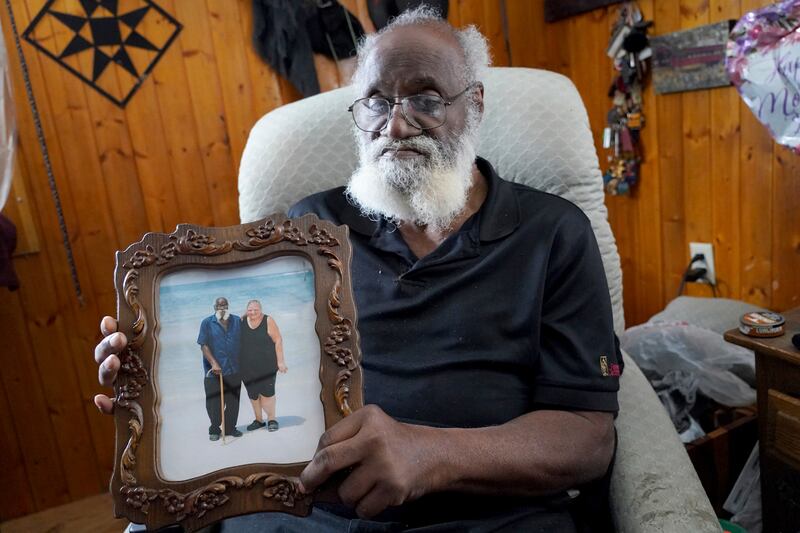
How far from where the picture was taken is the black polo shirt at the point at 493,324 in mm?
950

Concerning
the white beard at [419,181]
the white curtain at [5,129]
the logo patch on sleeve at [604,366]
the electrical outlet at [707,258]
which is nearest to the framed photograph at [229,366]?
the white beard at [419,181]

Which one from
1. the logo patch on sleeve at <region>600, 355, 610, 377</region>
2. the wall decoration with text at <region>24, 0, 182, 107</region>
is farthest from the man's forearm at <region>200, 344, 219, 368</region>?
the wall decoration with text at <region>24, 0, 182, 107</region>

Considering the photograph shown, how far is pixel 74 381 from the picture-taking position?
6.84 feet

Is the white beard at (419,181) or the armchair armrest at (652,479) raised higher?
the white beard at (419,181)

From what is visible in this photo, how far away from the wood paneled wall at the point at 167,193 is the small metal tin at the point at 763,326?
0.70 metres

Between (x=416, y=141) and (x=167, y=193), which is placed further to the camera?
(x=167, y=193)

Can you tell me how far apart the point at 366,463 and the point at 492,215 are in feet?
1.77

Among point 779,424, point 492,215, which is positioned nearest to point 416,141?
point 492,215

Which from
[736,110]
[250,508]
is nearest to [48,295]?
[250,508]

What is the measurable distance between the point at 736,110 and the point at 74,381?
2.36 m

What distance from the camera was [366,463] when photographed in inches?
26.8

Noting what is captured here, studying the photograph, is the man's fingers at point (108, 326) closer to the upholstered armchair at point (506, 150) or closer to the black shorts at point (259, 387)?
the black shorts at point (259, 387)

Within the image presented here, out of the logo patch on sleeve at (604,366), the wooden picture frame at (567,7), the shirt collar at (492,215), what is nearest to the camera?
the logo patch on sleeve at (604,366)

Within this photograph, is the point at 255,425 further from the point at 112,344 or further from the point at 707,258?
the point at 707,258
